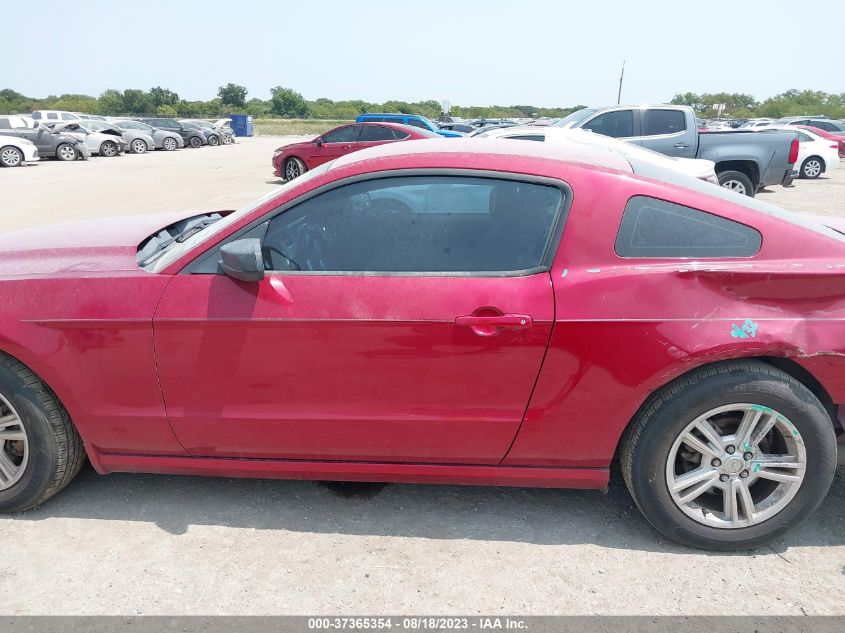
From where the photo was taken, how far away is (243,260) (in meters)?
2.41

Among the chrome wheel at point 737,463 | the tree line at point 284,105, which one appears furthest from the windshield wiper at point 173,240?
the tree line at point 284,105

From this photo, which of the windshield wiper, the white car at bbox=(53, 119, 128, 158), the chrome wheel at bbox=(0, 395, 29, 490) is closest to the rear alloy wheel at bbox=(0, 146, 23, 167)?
the white car at bbox=(53, 119, 128, 158)

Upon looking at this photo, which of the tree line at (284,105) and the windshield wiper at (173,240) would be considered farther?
the tree line at (284,105)

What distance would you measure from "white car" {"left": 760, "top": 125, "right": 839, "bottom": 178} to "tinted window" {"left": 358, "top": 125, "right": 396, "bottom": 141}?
11.4 meters

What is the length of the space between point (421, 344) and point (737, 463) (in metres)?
1.38

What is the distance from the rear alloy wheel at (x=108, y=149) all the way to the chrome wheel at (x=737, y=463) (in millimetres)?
27914

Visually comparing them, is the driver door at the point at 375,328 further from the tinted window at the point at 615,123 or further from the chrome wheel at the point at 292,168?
the chrome wheel at the point at 292,168

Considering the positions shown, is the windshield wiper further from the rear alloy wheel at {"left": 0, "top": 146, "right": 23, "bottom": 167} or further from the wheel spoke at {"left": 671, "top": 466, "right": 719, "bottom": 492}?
the rear alloy wheel at {"left": 0, "top": 146, "right": 23, "bottom": 167}

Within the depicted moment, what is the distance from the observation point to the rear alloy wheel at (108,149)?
25.4 m

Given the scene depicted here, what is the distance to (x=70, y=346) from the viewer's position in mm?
2566

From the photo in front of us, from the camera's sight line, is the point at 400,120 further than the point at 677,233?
Yes

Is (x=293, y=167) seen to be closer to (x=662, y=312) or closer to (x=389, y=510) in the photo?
(x=389, y=510)

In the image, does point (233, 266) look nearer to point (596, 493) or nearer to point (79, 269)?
point (79, 269)

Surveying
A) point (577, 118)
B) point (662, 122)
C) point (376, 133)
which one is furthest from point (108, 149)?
point (662, 122)
